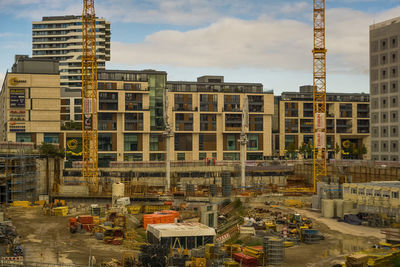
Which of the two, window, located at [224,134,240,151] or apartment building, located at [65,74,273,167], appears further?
window, located at [224,134,240,151]

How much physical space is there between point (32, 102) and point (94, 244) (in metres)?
66.0

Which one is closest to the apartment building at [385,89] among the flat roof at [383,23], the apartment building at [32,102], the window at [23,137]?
the flat roof at [383,23]

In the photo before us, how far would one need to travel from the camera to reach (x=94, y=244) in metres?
50.6

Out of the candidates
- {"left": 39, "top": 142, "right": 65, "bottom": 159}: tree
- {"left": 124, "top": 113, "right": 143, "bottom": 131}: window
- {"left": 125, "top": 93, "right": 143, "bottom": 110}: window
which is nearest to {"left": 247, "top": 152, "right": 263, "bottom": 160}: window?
{"left": 124, "top": 113, "right": 143, "bottom": 131}: window

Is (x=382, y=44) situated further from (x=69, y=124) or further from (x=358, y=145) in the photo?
(x=69, y=124)

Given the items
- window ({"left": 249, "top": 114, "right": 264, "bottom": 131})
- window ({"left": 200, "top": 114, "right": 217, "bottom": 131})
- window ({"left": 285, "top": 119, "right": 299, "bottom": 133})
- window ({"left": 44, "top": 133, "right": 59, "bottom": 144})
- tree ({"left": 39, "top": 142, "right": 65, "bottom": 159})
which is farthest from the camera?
window ({"left": 285, "top": 119, "right": 299, "bottom": 133})

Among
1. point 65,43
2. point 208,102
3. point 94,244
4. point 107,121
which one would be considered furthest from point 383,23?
point 65,43

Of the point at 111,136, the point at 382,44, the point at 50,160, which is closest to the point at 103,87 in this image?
the point at 111,136

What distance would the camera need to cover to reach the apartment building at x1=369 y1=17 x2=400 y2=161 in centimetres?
10900

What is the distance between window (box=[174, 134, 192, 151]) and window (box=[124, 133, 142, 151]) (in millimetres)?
8941

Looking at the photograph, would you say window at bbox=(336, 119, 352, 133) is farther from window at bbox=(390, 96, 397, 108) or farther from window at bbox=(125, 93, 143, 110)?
window at bbox=(125, 93, 143, 110)

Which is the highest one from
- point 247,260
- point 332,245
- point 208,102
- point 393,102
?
point 208,102

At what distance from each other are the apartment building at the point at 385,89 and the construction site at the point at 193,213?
1089 cm

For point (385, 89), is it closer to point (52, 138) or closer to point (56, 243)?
point (52, 138)
